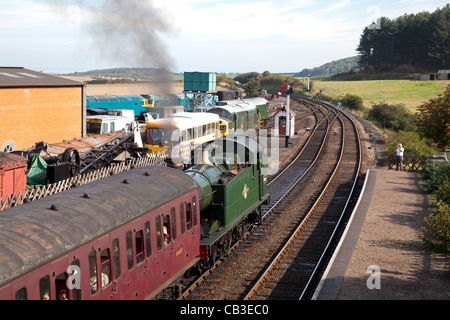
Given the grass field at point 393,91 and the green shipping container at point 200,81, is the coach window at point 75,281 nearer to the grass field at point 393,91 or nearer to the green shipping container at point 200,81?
the green shipping container at point 200,81

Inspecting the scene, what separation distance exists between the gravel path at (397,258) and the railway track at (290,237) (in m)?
1.23

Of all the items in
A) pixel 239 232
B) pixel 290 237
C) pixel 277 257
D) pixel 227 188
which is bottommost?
pixel 277 257

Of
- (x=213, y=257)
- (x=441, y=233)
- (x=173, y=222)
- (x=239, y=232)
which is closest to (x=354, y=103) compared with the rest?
(x=441, y=233)

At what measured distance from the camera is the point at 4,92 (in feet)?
90.4

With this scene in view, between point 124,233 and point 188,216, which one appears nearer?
point 124,233

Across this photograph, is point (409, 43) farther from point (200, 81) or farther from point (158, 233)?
point (158, 233)

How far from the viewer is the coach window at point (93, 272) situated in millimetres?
8008

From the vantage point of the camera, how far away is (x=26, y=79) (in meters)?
30.5

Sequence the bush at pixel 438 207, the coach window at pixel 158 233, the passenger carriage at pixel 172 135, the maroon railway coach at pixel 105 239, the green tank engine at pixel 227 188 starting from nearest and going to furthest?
the maroon railway coach at pixel 105 239 → the coach window at pixel 158 233 → the green tank engine at pixel 227 188 → the bush at pixel 438 207 → the passenger carriage at pixel 172 135

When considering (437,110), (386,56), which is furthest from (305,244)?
(386,56)

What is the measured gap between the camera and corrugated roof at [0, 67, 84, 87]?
28.4 meters

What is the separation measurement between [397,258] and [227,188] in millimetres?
5411

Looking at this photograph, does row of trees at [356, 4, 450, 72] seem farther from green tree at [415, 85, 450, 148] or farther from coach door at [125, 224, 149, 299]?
coach door at [125, 224, 149, 299]

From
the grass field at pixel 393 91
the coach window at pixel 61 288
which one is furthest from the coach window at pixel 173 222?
the grass field at pixel 393 91
